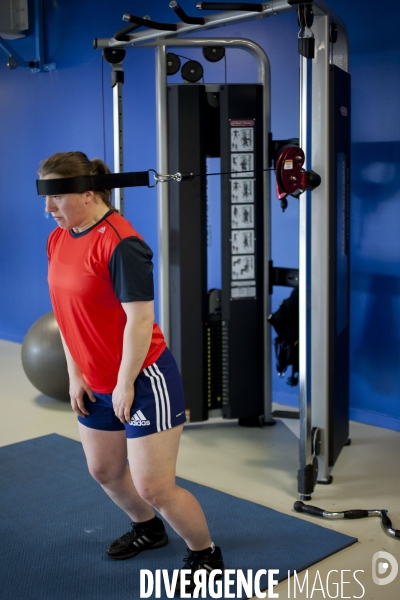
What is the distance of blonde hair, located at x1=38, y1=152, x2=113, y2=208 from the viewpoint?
2172 millimetres

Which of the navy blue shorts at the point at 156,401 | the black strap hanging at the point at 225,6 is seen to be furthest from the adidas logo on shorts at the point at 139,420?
the black strap hanging at the point at 225,6

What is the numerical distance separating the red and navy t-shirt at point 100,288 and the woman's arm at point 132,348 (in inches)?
1.4

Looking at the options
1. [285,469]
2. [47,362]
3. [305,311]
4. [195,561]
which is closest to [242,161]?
[305,311]

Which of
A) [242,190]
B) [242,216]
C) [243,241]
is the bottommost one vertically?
[243,241]

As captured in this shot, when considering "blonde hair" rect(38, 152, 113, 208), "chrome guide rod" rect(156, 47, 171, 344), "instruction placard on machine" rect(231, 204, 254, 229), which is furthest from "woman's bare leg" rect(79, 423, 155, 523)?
"instruction placard on machine" rect(231, 204, 254, 229)

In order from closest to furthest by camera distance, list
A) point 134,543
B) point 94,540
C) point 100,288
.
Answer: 1. point 100,288
2. point 134,543
3. point 94,540

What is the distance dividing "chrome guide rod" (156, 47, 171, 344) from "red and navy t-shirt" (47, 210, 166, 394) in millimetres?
1689

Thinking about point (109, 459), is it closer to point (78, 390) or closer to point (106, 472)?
point (106, 472)

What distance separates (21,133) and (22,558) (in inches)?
180

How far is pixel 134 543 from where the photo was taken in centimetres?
263

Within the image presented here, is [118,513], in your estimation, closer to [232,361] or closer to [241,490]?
[241,490]

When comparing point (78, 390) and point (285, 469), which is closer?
point (78, 390)

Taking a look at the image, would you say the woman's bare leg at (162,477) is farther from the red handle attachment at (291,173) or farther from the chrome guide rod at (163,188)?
the chrome guide rod at (163,188)

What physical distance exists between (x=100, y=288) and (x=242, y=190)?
198cm
